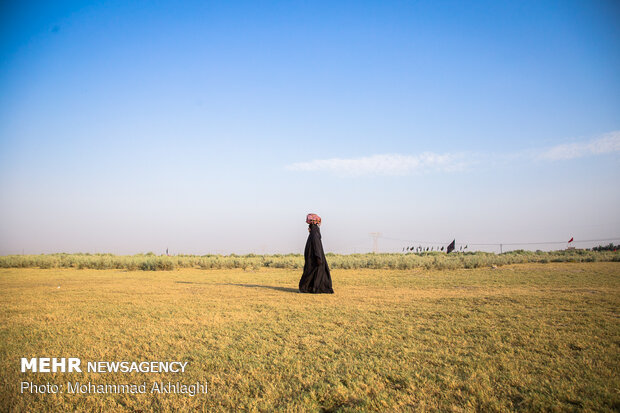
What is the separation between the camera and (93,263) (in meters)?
26.0

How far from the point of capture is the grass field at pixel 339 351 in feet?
11.1

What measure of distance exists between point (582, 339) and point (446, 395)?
10.2ft

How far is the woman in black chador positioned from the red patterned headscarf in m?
0.33

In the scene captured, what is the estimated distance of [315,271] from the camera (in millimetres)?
11234

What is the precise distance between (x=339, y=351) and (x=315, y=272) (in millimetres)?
6423

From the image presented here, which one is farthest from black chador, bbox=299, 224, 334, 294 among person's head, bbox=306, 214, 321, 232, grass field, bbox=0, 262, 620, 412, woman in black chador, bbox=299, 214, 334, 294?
grass field, bbox=0, 262, 620, 412

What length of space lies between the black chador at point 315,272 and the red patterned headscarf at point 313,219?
0.49 metres

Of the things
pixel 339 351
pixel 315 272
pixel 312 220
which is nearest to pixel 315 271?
pixel 315 272

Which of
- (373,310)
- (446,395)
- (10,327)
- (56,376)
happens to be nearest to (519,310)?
(373,310)

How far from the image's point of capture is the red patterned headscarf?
468 inches

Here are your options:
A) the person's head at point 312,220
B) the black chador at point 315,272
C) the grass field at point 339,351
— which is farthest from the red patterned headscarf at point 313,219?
the grass field at point 339,351

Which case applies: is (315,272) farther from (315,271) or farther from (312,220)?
(312,220)

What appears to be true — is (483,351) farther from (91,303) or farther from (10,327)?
(91,303)

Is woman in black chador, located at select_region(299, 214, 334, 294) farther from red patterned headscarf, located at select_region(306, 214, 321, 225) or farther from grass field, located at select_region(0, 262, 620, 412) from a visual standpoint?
grass field, located at select_region(0, 262, 620, 412)
